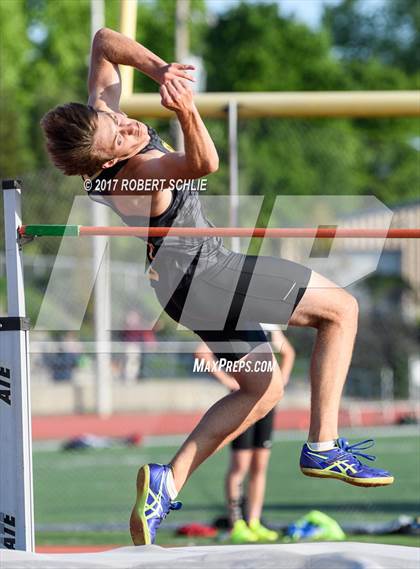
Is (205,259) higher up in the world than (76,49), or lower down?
lower down

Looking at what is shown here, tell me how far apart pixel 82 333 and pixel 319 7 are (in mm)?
37462

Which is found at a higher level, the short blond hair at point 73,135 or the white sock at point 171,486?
the short blond hair at point 73,135

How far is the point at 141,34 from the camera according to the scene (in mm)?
35812

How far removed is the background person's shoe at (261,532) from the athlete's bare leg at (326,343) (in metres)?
3.25

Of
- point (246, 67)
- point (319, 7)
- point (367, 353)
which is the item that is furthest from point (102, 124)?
point (319, 7)

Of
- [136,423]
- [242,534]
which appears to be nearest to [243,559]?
[242,534]

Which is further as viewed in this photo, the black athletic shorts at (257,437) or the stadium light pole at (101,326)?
the stadium light pole at (101,326)

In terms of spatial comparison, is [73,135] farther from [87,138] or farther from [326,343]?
[326,343]

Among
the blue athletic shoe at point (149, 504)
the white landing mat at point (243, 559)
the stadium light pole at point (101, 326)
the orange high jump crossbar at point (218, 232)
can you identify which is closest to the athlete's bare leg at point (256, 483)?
the blue athletic shoe at point (149, 504)

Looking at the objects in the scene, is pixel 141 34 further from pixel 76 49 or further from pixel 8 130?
pixel 8 130

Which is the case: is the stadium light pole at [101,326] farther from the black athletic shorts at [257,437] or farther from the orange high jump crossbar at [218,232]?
the orange high jump crossbar at [218,232]

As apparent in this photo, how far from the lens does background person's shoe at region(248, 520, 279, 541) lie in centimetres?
746

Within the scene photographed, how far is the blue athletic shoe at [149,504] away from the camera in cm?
429

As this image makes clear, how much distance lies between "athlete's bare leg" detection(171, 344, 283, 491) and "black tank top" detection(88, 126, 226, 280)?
405 mm
